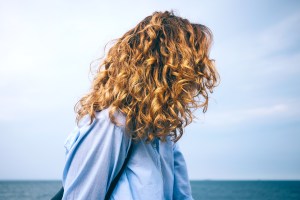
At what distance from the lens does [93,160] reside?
138 centimetres

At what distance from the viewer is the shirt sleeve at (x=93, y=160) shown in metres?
1.37

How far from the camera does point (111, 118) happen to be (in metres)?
1.42

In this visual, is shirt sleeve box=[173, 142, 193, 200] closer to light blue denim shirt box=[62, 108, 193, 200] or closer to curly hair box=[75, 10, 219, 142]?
curly hair box=[75, 10, 219, 142]

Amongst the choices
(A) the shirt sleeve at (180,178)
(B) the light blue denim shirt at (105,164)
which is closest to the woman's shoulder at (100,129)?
(B) the light blue denim shirt at (105,164)

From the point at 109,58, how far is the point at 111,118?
0.51m

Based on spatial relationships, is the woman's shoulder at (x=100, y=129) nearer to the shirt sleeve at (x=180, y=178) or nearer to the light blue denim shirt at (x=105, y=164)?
the light blue denim shirt at (x=105, y=164)

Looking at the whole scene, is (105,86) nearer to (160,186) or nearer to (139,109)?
(139,109)

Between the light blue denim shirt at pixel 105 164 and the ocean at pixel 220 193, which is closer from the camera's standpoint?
the light blue denim shirt at pixel 105 164

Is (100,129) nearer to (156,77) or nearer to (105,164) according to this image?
(105,164)

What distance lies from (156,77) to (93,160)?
55cm

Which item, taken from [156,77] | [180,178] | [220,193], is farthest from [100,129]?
[220,193]

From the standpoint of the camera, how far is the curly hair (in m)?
1.50

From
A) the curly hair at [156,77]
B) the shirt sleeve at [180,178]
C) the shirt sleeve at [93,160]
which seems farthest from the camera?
the shirt sleeve at [180,178]

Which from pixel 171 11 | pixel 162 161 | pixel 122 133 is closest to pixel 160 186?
pixel 162 161
